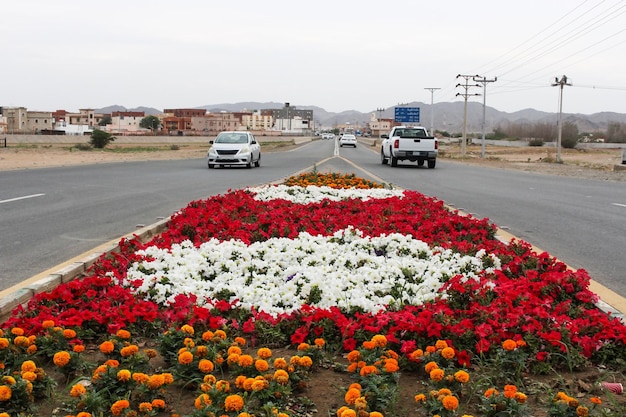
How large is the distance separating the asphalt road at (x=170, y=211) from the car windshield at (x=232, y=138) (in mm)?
7552

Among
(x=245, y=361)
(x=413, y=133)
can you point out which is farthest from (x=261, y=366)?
(x=413, y=133)

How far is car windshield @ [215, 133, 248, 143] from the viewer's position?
2870cm

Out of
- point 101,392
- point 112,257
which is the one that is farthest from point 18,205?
point 101,392

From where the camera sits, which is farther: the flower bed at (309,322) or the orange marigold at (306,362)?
the orange marigold at (306,362)

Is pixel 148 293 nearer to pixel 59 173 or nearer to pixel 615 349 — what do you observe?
pixel 615 349

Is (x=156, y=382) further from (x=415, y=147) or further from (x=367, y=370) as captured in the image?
(x=415, y=147)

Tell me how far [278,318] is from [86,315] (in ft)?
4.39

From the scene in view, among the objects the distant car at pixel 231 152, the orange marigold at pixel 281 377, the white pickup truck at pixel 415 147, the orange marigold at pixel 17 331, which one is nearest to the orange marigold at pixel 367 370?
the orange marigold at pixel 281 377

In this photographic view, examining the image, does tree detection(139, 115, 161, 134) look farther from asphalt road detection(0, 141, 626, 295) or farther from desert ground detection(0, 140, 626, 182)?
asphalt road detection(0, 141, 626, 295)

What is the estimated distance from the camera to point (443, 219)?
851 cm

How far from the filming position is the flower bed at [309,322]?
10.5ft

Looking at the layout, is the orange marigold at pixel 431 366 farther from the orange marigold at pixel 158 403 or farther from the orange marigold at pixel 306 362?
the orange marigold at pixel 158 403

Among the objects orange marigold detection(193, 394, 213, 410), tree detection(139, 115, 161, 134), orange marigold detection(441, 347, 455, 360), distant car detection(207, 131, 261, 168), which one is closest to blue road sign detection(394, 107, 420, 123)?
distant car detection(207, 131, 261, 168)

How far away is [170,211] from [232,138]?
57.2 feet
